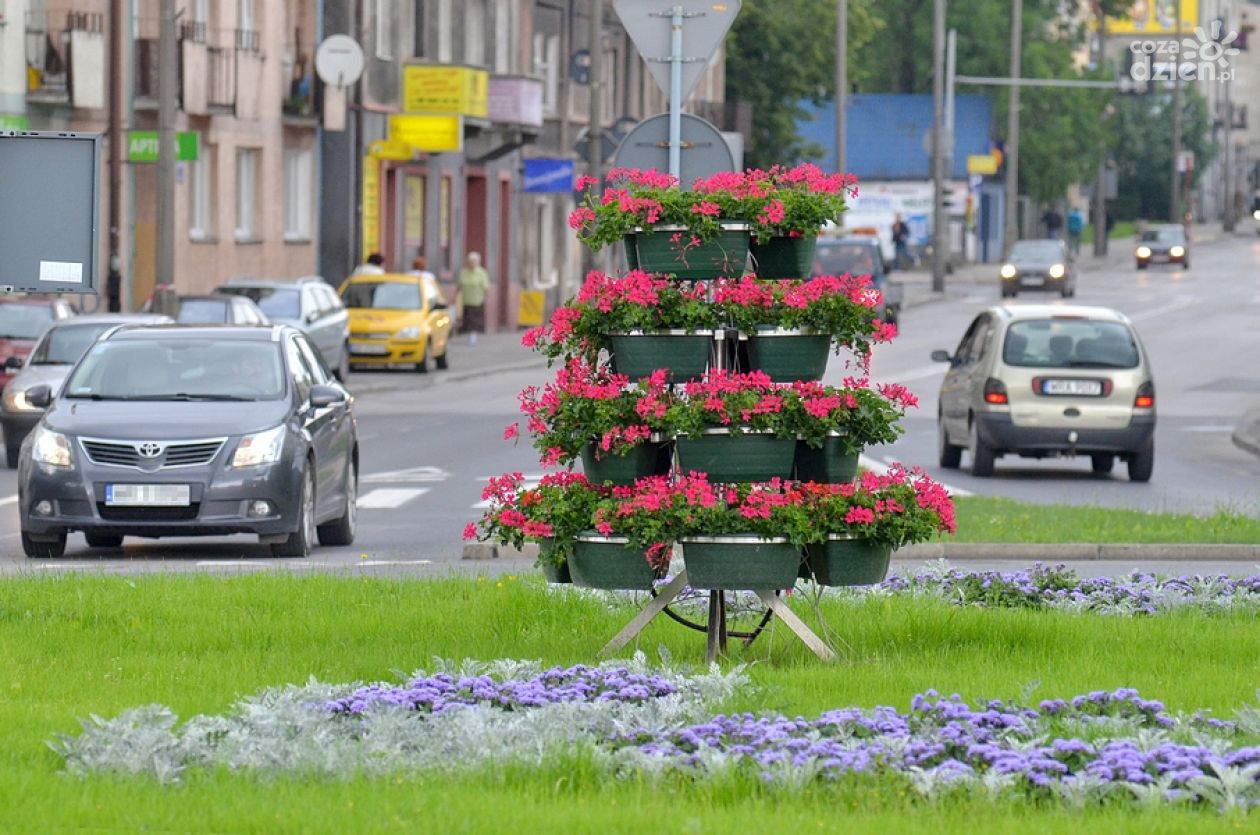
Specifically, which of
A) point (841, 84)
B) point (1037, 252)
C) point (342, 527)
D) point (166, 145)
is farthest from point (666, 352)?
point (1037, 252)

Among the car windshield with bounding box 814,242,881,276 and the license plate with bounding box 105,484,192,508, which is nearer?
the license plate with bounding box 105,484,192,508

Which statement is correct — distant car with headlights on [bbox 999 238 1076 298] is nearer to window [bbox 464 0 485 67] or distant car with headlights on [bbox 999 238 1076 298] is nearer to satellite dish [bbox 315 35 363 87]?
window [bbox 464 0 485 67]

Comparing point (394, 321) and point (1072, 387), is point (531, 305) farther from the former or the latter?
point (1072, 387)

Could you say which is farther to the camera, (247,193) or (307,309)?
(247,193)

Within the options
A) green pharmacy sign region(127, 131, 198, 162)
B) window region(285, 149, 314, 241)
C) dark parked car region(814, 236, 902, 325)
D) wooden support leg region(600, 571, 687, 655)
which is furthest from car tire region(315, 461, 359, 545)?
dark parked car region(814, 236, 902, 325)

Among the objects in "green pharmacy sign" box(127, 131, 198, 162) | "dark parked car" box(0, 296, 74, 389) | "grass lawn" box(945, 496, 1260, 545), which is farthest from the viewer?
"green pharmacy sign" box(127, 131, 198, 162)

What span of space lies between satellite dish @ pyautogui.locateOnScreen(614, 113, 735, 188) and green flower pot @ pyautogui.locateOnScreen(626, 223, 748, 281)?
6288 mm

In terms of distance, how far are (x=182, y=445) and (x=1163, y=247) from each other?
290 ft

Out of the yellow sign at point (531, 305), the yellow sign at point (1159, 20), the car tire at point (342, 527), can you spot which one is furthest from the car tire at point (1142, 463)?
the yellow sign at point (1159, 20)

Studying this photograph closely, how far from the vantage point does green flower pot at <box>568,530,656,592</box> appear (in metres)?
10.2

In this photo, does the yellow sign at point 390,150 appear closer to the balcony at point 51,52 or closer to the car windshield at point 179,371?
the balcony at point 51,52

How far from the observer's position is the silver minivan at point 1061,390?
26.5 m

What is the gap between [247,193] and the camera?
50.2m

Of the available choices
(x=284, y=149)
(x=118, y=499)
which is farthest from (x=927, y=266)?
(x=118, y=499)
